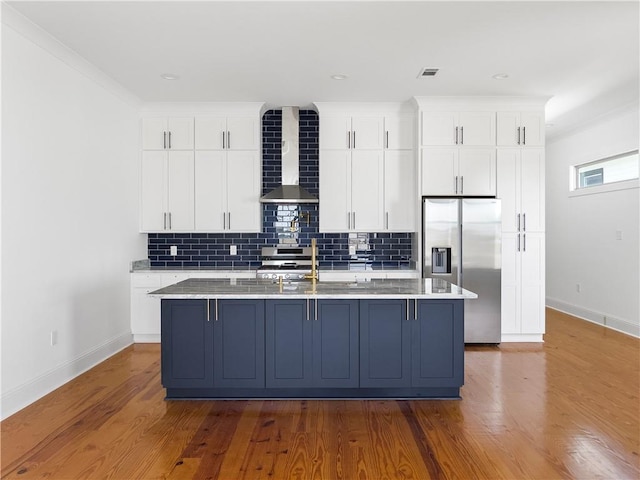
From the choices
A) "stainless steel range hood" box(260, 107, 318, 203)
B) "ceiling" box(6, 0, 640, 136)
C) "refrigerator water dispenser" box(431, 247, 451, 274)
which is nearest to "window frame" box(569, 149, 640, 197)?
"ceiling" box(6, 0, 640, 136)

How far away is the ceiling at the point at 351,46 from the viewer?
10.0 ft

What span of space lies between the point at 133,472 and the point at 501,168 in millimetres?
4657

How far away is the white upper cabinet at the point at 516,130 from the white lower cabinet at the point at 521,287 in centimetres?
107

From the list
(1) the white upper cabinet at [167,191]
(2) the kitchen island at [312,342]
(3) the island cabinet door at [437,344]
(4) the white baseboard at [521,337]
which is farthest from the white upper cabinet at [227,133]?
(4) the white baseboard at [521,337]

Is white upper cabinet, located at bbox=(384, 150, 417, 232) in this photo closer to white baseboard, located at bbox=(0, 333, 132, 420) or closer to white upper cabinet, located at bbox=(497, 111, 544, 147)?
white upper cabinet, located at bbox=(497, 111, 544, 147)

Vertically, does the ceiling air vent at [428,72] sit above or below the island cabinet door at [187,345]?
above

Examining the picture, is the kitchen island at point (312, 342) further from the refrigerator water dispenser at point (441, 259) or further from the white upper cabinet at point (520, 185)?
the white upper cabinet at point (520, 185)

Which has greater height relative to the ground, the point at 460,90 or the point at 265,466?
the point at 460,90

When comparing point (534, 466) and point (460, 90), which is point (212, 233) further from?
point (534, 466)

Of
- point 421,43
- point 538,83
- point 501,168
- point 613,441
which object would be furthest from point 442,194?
point 613,441

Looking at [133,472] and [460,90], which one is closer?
[133,472]

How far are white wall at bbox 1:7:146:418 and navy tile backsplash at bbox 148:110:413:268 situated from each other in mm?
842

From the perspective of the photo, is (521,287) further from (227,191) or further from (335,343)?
(227,191)

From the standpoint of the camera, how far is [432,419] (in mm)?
2969
